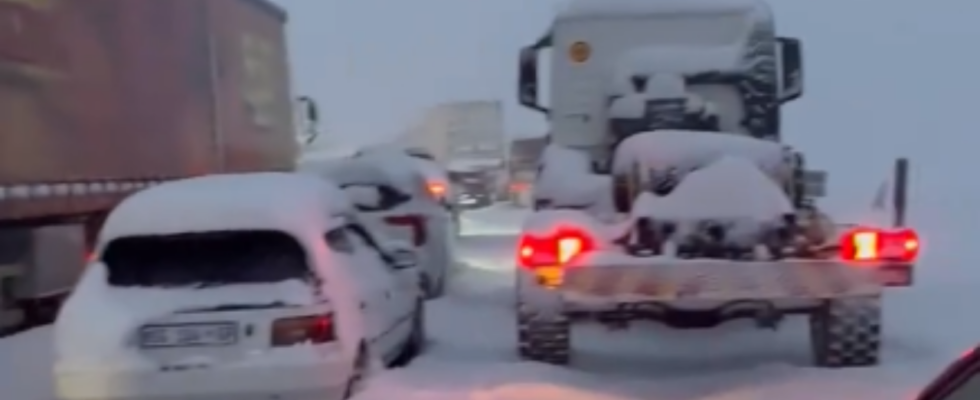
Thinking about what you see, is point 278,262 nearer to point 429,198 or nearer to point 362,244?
point 362,244

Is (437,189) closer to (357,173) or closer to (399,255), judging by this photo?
(357,173)

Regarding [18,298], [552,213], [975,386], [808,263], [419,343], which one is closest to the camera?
[975,386]

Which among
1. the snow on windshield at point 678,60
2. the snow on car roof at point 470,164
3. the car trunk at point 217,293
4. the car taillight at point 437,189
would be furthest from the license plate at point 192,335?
the snow on car roof at point 470,164

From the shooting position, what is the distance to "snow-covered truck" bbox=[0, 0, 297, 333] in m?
12.4

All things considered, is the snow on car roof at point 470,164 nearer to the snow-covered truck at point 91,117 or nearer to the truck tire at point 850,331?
the snow-covered truck at point 91,117

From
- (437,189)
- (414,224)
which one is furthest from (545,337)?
(437,189)

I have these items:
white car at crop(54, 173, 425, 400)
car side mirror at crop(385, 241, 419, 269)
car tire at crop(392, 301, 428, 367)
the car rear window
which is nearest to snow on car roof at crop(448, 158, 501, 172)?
car tire at crop(392, 301, 428, 367)

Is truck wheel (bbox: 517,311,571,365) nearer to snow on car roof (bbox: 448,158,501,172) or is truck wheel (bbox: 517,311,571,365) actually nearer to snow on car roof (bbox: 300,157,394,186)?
snow on car roof (bbox: 300,157,394,186)

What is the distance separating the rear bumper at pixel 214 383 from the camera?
8242mm

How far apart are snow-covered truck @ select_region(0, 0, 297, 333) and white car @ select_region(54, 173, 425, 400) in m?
3.30

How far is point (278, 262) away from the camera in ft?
29.0

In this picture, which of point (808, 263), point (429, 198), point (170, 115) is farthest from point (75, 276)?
point (808, 263)

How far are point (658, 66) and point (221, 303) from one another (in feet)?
20.4

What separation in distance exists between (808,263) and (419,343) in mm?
3124
